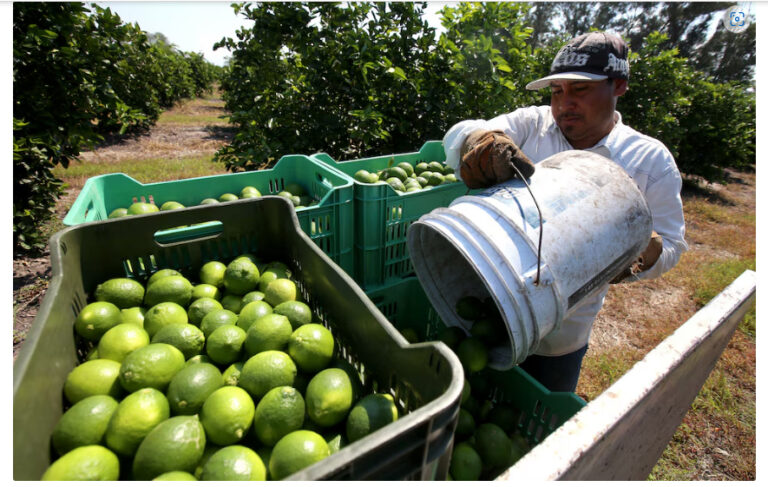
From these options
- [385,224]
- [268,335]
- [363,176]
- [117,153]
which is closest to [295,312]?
[268,335]

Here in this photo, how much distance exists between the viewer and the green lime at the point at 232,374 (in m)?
1.52

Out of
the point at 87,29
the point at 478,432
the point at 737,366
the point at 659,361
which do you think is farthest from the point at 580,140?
the point at 87,29

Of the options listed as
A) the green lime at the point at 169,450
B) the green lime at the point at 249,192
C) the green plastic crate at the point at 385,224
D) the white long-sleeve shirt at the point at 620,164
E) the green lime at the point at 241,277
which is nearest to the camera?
the green lime at the point at 169,450

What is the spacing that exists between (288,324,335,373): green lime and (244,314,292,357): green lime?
0.05 meters

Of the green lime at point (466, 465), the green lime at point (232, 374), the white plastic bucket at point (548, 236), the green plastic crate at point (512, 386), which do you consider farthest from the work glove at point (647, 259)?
the green lime at point (232, 374)

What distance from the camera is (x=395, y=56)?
4746mm

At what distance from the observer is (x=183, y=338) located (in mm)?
1609

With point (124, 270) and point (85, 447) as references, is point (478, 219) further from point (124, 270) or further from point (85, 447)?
point (124, 270)

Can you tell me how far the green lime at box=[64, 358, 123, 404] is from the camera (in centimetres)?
133

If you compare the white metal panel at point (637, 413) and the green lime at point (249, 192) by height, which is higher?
the green lime at point (249, 192)

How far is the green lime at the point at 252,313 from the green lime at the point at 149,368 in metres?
0.32

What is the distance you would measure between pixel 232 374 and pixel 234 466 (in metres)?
0.46

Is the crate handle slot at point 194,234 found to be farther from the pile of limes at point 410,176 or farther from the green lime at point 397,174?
the green lime at point 397,174
